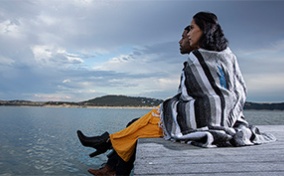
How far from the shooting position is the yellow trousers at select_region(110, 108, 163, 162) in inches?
127

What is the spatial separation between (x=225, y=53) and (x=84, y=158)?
26.3 ft

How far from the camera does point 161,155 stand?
2.13 metres

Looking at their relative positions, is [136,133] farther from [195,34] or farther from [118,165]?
[195,34]

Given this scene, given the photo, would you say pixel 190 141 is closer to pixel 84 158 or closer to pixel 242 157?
pixel 242 157

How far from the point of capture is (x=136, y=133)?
324 centimetres

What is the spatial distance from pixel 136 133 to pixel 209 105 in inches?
37.3

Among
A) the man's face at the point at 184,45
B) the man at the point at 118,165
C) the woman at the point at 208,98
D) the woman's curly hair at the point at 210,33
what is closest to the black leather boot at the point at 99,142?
the man at the point at 118,165

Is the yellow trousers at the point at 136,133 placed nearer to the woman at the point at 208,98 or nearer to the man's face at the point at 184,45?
the woman at the point at 208,98

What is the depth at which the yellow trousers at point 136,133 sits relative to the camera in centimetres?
322

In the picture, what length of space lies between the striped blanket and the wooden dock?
22 centimetres

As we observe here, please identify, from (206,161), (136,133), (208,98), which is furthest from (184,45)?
(206,161)

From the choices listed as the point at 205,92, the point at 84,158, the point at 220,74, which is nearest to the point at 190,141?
the point at 205,92

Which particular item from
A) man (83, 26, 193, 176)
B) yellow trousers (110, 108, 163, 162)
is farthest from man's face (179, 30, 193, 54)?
yellow trousers (110, 108, 163, 162)

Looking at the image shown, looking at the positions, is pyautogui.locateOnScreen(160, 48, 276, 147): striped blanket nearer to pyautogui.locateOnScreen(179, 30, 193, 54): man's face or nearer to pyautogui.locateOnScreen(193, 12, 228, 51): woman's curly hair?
pyautogui.locateOnScreen(193, 12, 228, 51): woman's curly hair
